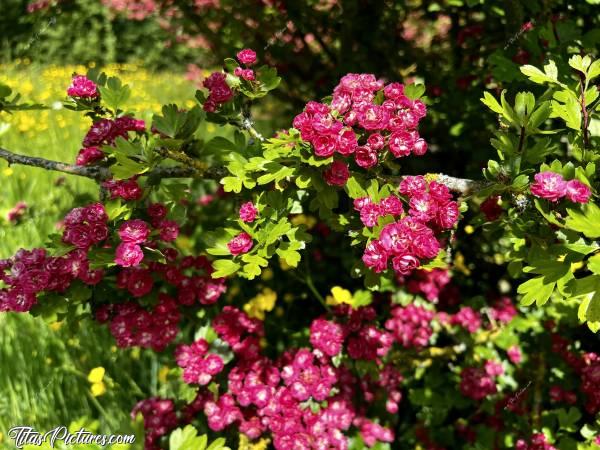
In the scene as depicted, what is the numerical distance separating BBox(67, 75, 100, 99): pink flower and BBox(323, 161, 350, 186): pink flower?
766 mm

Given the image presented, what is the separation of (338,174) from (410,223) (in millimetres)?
207

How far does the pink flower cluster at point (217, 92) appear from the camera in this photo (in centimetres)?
146

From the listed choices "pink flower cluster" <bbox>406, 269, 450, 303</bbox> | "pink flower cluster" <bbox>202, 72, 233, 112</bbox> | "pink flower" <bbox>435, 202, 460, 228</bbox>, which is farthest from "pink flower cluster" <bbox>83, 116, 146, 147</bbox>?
"pink flower cluster" <bbox>406, 269, 450, 303</bbox>

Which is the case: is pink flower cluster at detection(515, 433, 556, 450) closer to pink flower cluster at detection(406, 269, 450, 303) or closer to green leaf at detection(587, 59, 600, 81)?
pink flower cluster at detection(406, 269, 450, 303)

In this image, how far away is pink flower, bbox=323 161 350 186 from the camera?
1.21 metres

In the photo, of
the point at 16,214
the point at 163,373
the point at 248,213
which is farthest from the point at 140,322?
the point at 16,214

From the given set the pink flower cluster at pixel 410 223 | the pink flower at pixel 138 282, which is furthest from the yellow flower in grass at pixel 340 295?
the pink flower cluster at pixel 410 223

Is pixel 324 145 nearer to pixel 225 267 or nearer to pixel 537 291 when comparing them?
pixel 225 267

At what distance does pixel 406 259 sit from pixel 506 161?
38 cm

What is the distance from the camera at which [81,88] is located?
1.46 metres

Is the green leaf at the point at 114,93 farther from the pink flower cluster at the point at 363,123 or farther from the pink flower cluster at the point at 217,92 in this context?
the pink flower cluster at the point at 363,123

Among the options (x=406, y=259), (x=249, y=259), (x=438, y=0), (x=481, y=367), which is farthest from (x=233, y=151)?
(x=438, y=0)

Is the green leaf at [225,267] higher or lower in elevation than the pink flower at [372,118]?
lower

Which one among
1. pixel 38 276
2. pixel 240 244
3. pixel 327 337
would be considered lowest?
pixel 327 337
